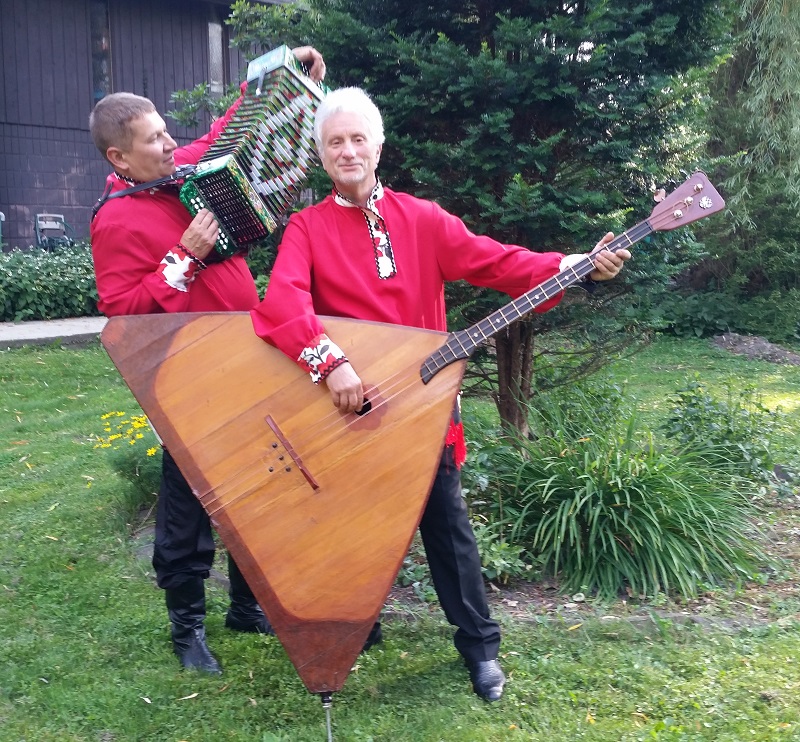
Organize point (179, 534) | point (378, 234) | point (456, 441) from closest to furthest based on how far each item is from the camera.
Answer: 1. point (378, 234)
2. point (456, 441)
3. point (179, 534)

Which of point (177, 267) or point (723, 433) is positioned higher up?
point (177, 267)

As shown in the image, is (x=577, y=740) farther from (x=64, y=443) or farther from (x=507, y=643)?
(x=64, y=443)

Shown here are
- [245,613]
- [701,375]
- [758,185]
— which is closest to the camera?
[245,613]

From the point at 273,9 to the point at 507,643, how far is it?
11.2 ft

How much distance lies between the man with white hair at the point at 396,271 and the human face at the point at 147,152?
0.48 m

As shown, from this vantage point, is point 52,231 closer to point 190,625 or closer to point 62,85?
point 62,85

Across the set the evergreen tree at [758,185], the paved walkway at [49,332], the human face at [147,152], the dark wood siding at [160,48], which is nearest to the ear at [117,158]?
the human face at [147,152]

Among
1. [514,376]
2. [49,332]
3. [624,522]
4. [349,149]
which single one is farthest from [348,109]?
[49,332]

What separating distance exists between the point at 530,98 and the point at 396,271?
140 centimetres

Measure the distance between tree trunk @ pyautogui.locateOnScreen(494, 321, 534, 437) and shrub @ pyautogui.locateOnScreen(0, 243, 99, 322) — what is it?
680 centimetres

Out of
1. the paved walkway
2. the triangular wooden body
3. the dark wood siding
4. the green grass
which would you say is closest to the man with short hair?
the triangular wooden body

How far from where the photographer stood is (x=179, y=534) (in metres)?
2.96

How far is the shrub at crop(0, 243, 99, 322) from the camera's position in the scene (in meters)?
9.49

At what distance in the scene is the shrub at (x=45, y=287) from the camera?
374 inches
